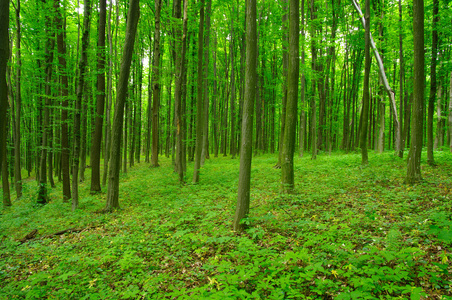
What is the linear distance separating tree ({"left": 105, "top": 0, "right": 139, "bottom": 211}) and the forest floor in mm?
862

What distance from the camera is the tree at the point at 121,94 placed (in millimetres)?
7375

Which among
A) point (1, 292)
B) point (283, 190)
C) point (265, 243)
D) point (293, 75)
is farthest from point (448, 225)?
point (1, 292)

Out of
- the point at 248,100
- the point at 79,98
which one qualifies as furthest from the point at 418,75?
the point at 79,98

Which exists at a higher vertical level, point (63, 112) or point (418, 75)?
point (418, 75)

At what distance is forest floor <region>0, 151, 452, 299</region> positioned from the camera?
3.21 metres

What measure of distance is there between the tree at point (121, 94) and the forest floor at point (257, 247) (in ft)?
2.83

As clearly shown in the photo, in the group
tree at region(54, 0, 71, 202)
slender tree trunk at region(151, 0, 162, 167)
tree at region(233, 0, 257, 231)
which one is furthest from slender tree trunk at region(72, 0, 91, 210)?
tree at region(233, 0, 257, 231)

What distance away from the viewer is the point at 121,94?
760 cm

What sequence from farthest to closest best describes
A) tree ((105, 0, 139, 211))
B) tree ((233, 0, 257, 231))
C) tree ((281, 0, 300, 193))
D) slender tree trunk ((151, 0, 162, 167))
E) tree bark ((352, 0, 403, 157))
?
1. slender tree trunk ((151, 0, 162, 167))
2. tree bark ((352, 0, 403, 157))
3. tree ((105, 0, 139, 211))
4. tree ((281, 0, 300, 193))
5. tree ((233, 0, 257, 231))

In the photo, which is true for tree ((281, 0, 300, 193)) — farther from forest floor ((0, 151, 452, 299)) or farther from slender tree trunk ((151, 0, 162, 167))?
slender tree trunk ((151, 0, 162, 167))

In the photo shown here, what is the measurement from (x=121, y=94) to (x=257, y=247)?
21.1 feet

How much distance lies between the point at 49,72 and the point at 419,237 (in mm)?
14880

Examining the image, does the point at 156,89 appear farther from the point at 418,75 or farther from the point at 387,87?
the point at 418,75

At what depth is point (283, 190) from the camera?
24.1ft
